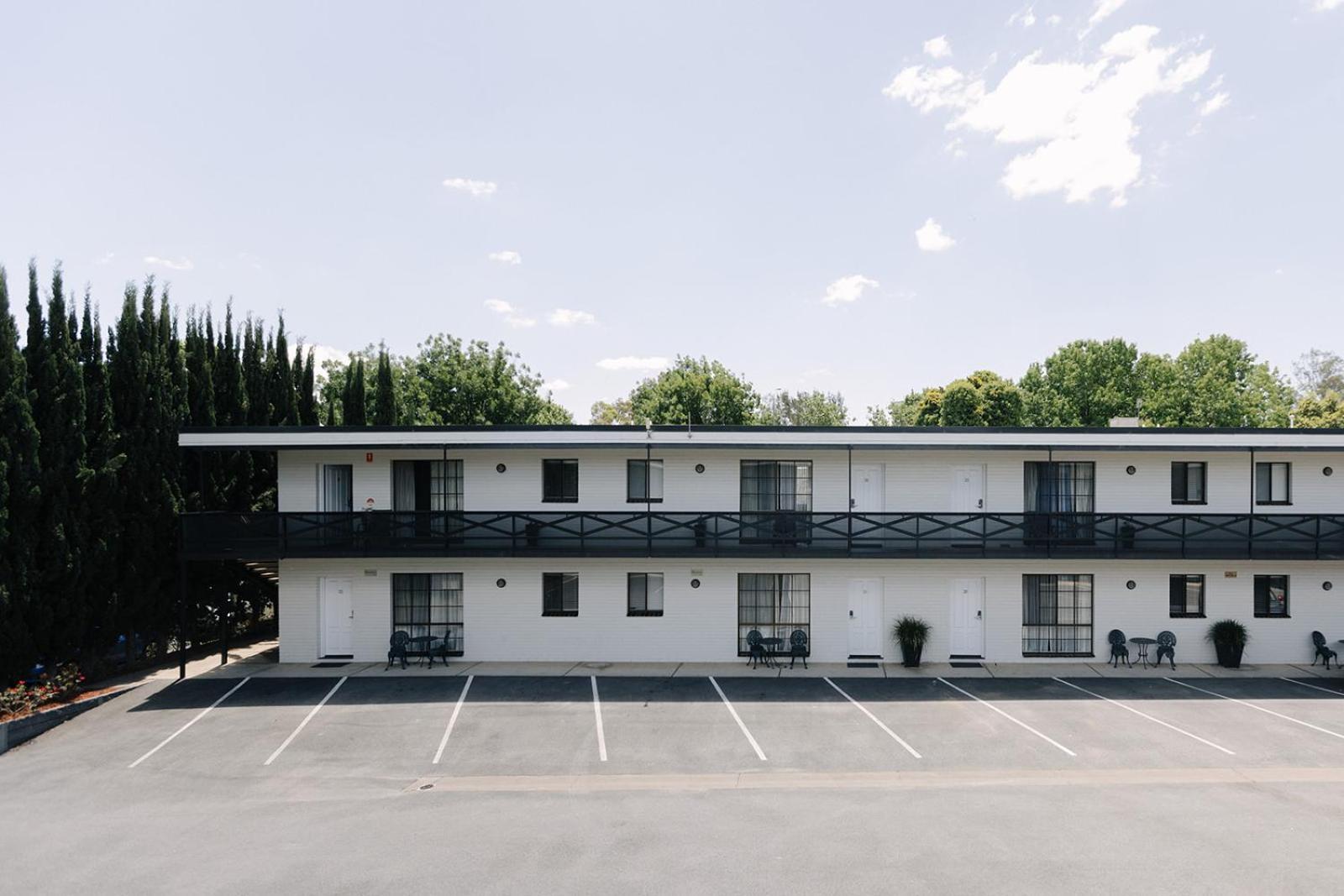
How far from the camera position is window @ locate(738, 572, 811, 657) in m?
20.1

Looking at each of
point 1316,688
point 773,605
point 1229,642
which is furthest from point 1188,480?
point 773,605

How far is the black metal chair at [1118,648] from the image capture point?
765 inches

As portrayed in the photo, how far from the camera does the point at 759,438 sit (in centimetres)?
1903

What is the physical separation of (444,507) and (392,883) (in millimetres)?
12669

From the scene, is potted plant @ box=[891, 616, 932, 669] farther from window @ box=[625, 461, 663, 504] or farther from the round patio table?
window @ box=[625, 461, 663, 504]

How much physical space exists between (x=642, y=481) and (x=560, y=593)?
4.01 metres

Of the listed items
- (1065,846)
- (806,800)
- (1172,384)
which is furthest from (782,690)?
(1172,384)

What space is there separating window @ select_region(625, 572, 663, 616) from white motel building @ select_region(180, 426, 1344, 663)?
73mm

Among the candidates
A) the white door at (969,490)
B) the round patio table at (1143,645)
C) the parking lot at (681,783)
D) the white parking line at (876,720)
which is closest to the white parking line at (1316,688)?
the parking lot at (681,783)

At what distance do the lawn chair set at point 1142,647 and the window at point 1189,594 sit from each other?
3.13 feet

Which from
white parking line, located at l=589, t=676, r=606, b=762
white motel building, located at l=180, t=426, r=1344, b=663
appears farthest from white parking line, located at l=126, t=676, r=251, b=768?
white parking line, located at l=589, t=676, r=606, b=762

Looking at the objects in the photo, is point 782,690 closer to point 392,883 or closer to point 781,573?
point 781,573

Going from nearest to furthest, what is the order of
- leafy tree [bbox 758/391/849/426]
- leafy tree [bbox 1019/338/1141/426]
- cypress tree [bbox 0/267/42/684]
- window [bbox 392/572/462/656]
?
cypress tree [bbox 0/267/42/684], window [bbox 392/572/462/656], leafy tree [bbox 1019/338/1141/426], leafy tree [bbox 758/391/849/426]

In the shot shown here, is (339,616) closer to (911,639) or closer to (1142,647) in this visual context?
(911,639)
